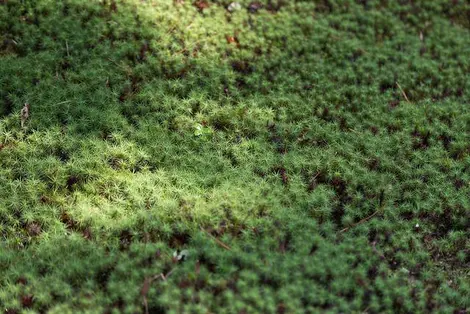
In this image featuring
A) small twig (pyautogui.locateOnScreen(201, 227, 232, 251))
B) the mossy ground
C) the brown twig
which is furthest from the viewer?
small twig (pyautogui.locateOnScreen(201, 227, 232, 251))

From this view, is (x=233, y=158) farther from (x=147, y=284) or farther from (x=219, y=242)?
(x=147, y=284)

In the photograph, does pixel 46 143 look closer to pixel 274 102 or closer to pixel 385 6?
pixel 274 102

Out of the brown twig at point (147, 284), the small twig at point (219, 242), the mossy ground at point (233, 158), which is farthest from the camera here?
the small twig at point (219, 242)

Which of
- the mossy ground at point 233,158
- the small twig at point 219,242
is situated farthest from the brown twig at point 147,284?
the small twig at point 219,242

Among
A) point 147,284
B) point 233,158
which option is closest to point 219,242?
point 147,284

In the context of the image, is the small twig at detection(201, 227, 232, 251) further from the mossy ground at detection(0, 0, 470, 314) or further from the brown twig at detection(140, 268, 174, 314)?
the brown twig at detection(140, 268, 174, 314)

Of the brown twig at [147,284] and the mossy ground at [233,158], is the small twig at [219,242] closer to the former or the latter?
the mossy ground at [233,158]

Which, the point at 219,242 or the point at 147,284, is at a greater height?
the point at 219,242

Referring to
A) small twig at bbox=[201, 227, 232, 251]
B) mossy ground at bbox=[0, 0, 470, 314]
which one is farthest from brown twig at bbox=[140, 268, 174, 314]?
small twig at bbox=[201, 227, 232, 251]
